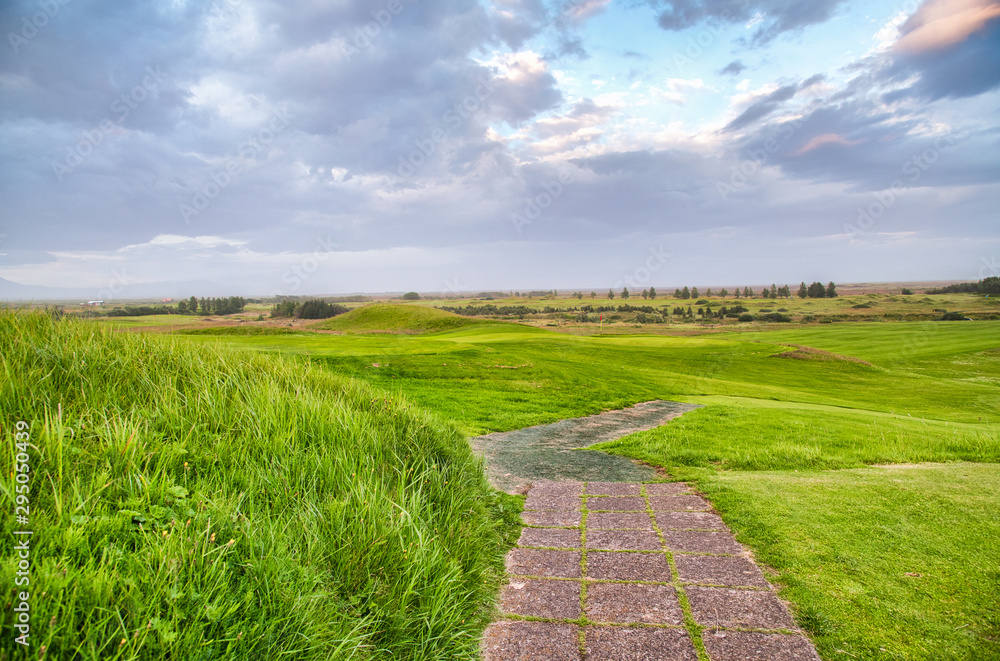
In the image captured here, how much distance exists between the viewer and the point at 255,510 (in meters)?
3.26

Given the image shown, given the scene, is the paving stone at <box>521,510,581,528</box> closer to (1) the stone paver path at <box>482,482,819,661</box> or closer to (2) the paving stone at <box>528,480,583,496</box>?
(1) the stone paver path at <box>482,482,819,661</box>

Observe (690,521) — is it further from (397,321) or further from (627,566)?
(397,321)

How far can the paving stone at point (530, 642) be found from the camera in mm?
2973

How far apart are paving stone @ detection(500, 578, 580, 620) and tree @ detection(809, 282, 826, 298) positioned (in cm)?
13782

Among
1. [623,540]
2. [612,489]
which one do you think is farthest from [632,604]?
[612,489]

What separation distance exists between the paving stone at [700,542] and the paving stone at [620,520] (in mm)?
272

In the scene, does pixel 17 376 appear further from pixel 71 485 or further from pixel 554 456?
pixel 554 456

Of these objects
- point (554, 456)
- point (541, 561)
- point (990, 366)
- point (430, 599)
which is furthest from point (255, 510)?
point (990, 366)

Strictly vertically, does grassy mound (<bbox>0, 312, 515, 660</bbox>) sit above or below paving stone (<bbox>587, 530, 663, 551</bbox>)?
above

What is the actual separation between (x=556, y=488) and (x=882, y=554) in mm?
3370

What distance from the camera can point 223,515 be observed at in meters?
2.98

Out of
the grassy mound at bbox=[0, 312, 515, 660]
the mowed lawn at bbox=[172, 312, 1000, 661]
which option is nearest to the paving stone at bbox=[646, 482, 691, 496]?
the mowed lawn at bbox=[172, 312, 1000, 661]

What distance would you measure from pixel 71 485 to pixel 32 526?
503 mm

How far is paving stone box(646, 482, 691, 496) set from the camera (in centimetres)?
590
